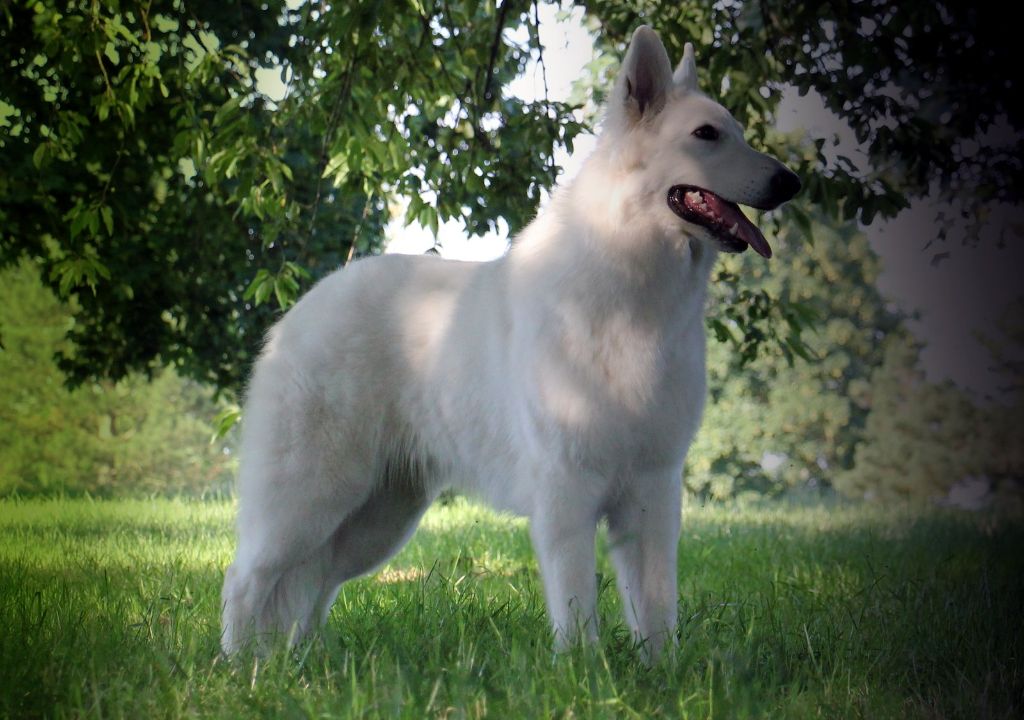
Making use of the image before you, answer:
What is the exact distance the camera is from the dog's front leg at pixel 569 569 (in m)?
3.08

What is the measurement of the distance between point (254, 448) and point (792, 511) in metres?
7.96

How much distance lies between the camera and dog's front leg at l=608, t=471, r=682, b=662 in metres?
A: 3.22

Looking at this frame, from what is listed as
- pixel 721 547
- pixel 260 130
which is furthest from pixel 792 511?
pixel 260 130

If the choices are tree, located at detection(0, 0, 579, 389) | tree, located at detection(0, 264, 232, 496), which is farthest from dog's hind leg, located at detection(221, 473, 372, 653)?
tree, located at detection(0, 264, 232, 496)

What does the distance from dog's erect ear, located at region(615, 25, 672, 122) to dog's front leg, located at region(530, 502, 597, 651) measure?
50.4 inches

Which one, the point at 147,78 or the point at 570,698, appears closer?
the point at 570,698

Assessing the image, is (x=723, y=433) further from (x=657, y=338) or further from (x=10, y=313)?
(x=657, y=338)

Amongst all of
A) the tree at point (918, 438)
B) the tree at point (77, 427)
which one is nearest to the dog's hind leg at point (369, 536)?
the tree at point (77, 427)

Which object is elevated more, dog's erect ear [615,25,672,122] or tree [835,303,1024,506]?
dog's erect ear [615,25,672,122]

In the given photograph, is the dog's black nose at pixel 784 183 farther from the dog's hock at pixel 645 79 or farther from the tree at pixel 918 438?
the tree at pixel 918 438

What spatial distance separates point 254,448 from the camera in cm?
389

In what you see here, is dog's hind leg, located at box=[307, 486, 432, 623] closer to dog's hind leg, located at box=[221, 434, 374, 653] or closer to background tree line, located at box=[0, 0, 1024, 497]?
dog's hind leg, located at box=[221, 434, 374, 653]

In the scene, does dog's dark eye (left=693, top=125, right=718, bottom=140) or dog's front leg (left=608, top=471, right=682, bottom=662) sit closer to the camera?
dog's dark eye (left=693, top=125, right=718, bottom=140)

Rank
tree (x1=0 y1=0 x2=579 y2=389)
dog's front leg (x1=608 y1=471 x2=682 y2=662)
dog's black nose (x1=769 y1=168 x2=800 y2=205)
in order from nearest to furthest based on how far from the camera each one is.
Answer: dog's black nose (x1=769 y1=168 x2=800 y2=205) → dog's front leg (x1=608 y1=471 x2=682 y2=662) → tree (x1=0 y1=0 x2=579 y2=389)
